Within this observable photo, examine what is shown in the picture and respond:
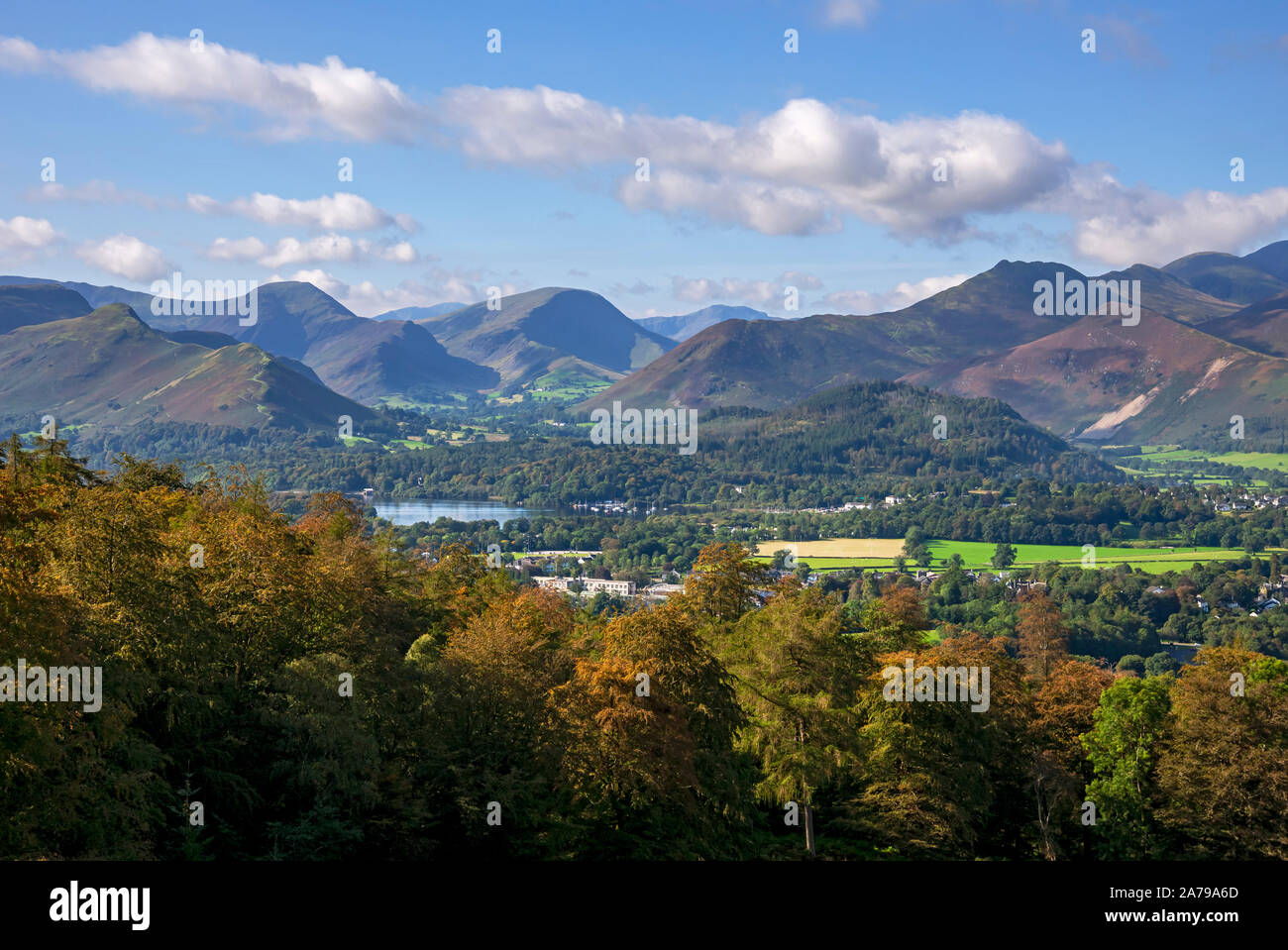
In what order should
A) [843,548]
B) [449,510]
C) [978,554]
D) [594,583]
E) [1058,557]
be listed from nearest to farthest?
[594,583] → [1058,557] → [978,554] → [843,548] → [449,510]

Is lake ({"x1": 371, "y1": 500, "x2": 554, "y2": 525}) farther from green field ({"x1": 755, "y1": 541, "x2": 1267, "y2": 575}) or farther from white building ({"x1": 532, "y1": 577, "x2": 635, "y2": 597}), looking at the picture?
green field ({"x1": 755, "y1": 541, "x2": 1267, "y2": 575})

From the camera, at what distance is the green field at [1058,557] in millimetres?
120375

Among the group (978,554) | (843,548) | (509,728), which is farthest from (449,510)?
(509,728)

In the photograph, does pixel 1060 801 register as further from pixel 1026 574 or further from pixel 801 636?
pixel 1026 574

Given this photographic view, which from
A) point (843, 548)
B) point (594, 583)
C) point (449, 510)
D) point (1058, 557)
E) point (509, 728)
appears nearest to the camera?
point (509, 728)

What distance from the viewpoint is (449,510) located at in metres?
178

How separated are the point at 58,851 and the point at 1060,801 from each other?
26959 mm

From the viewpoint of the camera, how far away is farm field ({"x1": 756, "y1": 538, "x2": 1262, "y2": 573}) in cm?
12169

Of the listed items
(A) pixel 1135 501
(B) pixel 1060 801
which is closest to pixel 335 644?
(B) pixel 1060 801

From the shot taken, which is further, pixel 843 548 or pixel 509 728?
pixel 843 548

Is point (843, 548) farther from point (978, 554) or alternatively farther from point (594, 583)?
point (594, 583)

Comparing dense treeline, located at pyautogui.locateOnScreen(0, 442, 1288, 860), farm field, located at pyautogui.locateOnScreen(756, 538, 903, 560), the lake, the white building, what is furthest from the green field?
dense treeline, located at pyautogui.locateOnScreen(0, 442, 1288, 860)

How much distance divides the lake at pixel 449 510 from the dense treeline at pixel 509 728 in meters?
121

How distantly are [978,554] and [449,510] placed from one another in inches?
3543
